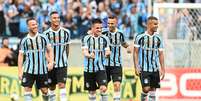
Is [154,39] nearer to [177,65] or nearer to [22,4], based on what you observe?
[177,65]

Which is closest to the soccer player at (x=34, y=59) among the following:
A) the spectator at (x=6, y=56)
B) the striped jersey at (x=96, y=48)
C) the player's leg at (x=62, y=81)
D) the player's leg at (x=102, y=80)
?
the player's leg at (x=62, y=81)

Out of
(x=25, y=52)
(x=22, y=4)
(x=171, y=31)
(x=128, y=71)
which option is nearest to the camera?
(x=25, y=52)

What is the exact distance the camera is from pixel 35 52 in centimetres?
1458

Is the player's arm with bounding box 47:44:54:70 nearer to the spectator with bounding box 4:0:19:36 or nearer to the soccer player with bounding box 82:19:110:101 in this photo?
the soccer player with bounding box 82:19:110:101

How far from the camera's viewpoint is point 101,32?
600 inches

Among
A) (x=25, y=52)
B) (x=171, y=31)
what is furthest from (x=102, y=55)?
(x=171, y=31)

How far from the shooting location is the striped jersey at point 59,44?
50.2 feet

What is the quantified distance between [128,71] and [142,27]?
3404 millimetres

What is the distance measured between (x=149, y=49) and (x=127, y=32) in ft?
22.3

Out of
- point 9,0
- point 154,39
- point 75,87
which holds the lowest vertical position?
point 75,87

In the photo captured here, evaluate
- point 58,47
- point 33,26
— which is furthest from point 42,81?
point 33,26

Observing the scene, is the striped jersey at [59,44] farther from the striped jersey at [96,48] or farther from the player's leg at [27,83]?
the player's leg at [27,83]

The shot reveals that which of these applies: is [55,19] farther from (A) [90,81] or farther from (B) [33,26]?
(A) [90,81]

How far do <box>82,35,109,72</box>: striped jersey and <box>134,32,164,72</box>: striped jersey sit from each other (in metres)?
0.71
